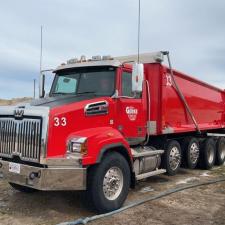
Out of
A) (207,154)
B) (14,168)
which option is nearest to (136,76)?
(14,168)

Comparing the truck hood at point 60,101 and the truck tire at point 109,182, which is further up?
the truck hood at point 60,101

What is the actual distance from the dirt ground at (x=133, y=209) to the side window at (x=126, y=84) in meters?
2.10

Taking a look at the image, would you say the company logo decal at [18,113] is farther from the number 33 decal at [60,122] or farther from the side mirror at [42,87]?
the side mirror at [42,87]

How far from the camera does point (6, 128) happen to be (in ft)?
21.4

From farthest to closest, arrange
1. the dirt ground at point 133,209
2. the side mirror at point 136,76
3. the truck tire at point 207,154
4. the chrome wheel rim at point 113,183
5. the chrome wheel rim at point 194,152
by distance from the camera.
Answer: the truck tire at point 207,154 < the chrome wheel rim at point 194,152 < the side mirror at point 136,76 < the chrome wheel rim at point 113,183 < the dirt ground at point 133,209

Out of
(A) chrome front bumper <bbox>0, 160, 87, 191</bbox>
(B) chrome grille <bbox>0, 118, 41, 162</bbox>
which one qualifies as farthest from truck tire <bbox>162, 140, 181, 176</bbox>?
(B) chrome grille <bbox>0, 118, 41, 162</bbox>

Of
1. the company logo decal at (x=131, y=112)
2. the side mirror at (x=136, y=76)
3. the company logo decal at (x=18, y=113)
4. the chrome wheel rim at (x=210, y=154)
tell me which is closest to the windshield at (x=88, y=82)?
the side mirror at (x=136, y=76)

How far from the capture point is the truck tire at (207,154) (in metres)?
11.4

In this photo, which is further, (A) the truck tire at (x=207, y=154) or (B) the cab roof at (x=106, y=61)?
(A) the truck tire at (x=207, y=154)

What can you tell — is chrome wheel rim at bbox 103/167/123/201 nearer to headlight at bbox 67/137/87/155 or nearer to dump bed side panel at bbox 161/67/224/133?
headlight at bbox 67/137/87/155

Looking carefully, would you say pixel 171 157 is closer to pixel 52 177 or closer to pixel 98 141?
pixel 98 141

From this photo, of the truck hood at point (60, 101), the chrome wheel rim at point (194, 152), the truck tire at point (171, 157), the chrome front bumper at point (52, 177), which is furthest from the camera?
the chrome wheel rim at point (194, 152)

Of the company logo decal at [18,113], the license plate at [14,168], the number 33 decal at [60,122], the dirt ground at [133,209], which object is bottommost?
the dirt ground at [133,209]

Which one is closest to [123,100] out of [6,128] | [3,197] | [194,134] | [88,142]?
[88,142]
